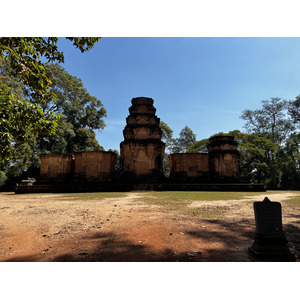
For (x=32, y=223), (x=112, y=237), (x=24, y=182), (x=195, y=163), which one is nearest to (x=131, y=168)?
(x=195, y=163)

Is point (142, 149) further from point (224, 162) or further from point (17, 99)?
point (17, 99)

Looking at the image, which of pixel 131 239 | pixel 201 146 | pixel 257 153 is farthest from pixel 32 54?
pixel 201 146

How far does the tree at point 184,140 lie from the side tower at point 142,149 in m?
22.6

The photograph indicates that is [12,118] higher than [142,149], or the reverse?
[142,149]

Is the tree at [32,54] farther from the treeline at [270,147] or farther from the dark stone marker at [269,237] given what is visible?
the treeline at [270,147]

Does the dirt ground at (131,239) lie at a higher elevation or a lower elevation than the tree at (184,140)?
lower

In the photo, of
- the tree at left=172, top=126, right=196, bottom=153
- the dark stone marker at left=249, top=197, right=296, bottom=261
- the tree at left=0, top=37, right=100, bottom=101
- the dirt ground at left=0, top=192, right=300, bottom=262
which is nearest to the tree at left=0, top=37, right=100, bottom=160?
the tree at left=0, top=37, right=100, bottom=101

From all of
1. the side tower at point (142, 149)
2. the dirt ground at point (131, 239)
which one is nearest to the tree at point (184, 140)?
the side tower at point (142, 149)

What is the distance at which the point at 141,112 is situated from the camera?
25.4 meters

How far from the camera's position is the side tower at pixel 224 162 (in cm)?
2219

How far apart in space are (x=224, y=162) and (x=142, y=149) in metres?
9.76

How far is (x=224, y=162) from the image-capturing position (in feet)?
73.6

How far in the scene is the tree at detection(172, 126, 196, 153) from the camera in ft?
152

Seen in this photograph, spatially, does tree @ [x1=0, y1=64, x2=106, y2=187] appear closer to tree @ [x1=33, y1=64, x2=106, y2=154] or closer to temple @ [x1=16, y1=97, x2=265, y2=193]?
tree @ [x1=33, y1=64, x2=106, y2=154]
